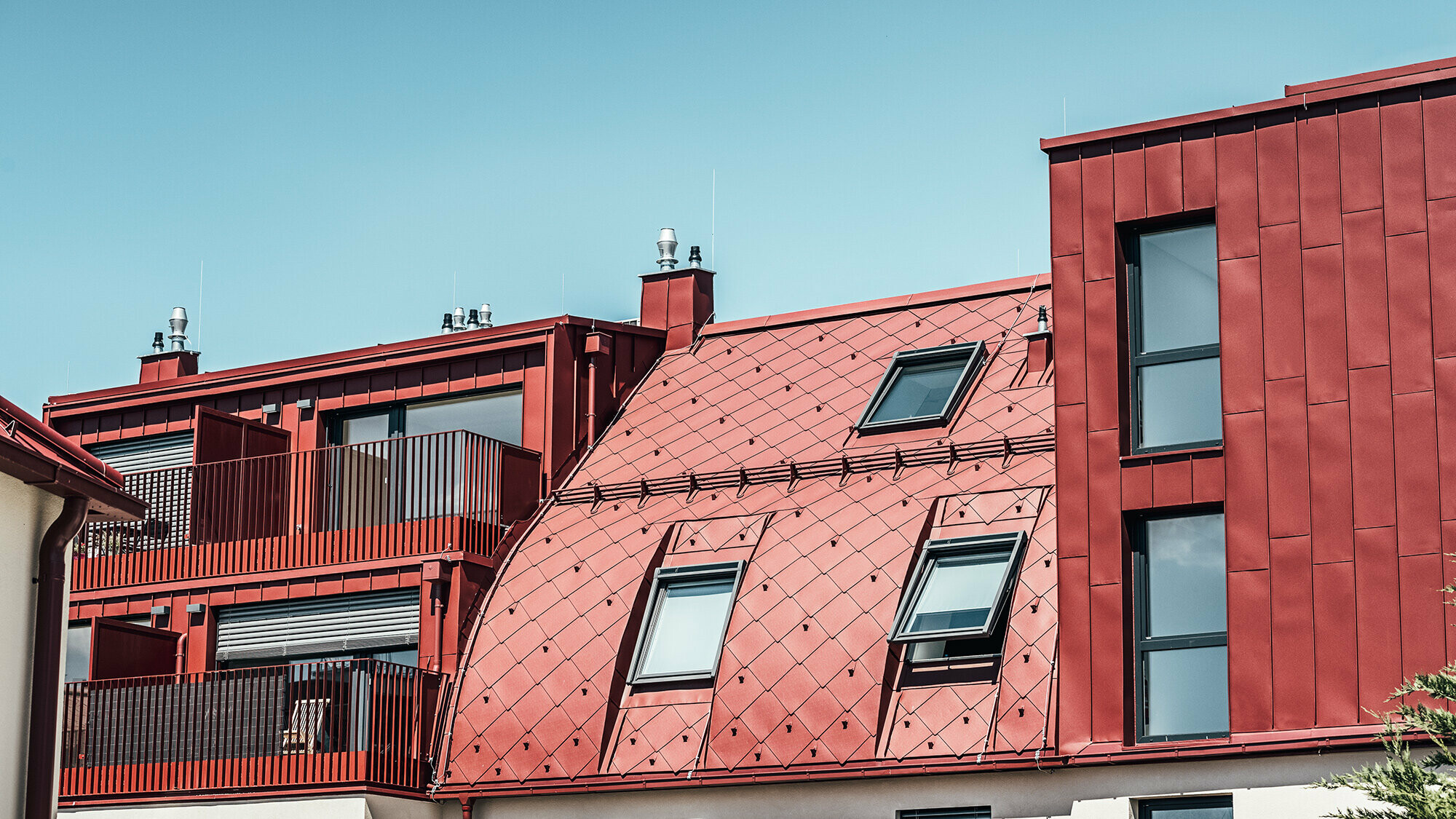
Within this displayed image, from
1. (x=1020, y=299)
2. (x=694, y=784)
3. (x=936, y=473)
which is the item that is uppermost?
(x=1020, y=299)

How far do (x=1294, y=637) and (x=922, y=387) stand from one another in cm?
750

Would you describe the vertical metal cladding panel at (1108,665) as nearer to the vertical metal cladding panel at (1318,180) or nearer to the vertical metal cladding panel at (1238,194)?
the vertical metal cladding panel at (1238,194)

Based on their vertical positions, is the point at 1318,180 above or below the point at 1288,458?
above

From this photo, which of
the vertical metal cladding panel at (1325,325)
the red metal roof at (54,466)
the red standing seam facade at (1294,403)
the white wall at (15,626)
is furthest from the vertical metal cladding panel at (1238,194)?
Result: the white wall at (15,626)

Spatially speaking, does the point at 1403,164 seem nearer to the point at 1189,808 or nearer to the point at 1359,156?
the point at 1359,156

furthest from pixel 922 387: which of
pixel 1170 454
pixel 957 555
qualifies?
pixel 1170 454

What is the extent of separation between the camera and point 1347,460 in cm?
1850

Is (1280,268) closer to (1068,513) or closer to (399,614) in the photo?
(1068,513)

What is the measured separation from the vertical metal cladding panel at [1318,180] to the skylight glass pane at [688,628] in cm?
745

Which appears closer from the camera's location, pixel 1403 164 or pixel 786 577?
pixel 1403 164

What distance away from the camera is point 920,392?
24859mm

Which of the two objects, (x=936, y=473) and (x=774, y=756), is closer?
(x=774, y=756)

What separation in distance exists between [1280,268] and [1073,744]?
4783 millimetres

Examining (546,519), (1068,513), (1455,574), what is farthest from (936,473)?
(1455,574)
